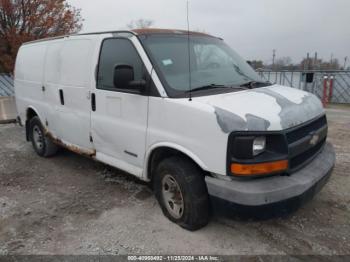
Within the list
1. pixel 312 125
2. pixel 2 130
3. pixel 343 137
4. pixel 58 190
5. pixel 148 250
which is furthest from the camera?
pixel 2 130

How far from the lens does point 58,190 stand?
4672mm

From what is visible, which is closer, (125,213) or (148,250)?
(148,250)

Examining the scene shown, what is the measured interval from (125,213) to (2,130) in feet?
21.4

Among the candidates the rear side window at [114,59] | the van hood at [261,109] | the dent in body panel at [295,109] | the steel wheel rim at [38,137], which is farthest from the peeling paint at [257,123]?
the steel wheel rim at [38,137]

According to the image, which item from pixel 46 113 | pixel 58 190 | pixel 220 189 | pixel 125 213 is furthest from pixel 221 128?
pixel 46 113

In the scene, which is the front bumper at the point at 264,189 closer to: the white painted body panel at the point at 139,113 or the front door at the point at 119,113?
the white painted body panel at the point at 139,113

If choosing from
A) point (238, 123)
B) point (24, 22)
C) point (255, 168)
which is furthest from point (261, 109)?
point (24, 22)

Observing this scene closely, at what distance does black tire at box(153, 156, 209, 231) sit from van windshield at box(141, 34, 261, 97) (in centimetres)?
71

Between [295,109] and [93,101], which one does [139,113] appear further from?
[295,109]

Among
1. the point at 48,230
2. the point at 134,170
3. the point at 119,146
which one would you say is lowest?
the point at 48,230

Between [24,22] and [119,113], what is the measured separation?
17489mm

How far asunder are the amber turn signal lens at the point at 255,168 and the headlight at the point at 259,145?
4.6 inches

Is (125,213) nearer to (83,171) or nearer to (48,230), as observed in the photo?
(48,230)

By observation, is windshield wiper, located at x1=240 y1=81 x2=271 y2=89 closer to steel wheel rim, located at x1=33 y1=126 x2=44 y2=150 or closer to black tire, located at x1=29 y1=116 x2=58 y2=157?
black tire, located at x1=29 y1=116 x2=58 y2=157
